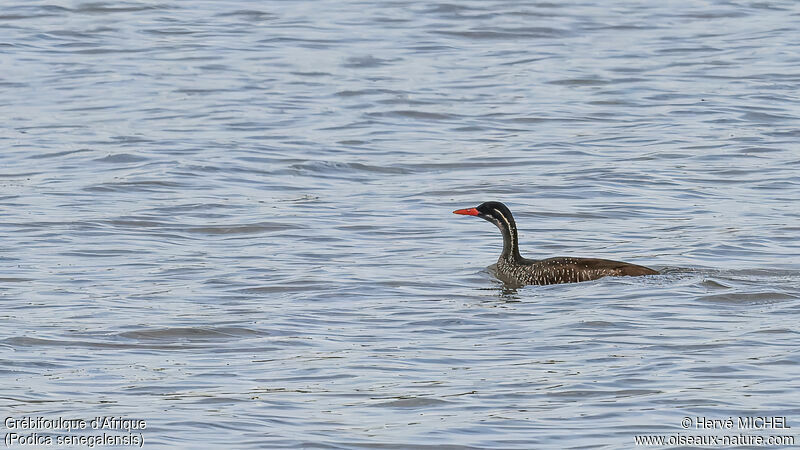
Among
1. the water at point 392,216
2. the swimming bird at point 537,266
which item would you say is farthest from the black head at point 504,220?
the water at point 392,216

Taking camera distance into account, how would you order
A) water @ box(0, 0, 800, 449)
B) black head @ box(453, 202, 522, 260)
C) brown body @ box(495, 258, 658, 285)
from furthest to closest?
1. black head @ box(453, 202, 522, 260)
2. brown body @ box(495, 258, 658, 285)
3. water @ box(0, 0, 800, 449)

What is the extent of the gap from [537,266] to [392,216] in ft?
10.4

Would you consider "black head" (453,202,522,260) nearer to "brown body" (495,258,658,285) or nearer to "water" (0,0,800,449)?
"brown body" (495,258,658,285)

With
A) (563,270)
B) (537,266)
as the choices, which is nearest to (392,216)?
(537,266)

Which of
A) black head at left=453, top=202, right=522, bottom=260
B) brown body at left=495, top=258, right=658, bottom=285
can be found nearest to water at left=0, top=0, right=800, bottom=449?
brown body at left=495, top=258, right=658, bottom=285

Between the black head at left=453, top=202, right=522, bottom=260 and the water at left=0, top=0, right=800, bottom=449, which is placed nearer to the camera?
the water at left=0, top=0, right=800, bottom=449

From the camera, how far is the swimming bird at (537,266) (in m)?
14.1

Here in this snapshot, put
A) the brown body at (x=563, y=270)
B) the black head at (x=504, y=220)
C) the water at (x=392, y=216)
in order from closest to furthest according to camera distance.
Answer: the water at (x=392, y=216), the brown body at (x=563, y=270), the black head at (x=504, y=220)

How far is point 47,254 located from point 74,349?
4166mm

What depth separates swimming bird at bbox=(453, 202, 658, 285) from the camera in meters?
14.1

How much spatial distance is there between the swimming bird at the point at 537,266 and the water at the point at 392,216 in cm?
18

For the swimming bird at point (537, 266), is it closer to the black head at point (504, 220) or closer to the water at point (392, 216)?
the black head at point (504, 220)

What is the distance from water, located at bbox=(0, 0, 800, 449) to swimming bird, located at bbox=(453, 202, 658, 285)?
0.59 feet

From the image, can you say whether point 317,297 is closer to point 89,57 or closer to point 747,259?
point 747,259
